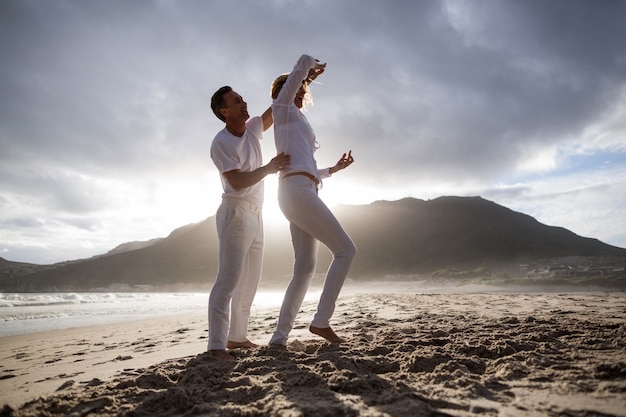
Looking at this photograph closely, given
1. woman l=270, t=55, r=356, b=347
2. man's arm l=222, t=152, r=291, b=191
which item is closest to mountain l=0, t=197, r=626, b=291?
woman l=270, t=55, r=356, b=347

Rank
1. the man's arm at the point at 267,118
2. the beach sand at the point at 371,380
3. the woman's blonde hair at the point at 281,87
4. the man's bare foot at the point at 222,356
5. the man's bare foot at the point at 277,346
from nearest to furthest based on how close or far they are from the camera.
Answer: the beach sand at the point at 371,380
the man's bare foot at the point at 222,356
the man's bare foot at the point at 277,346
the woman's blonde hair at the point at 281,87
the man's arm at the point at 267,118

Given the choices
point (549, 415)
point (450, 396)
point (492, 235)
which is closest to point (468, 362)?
point (450, 396)

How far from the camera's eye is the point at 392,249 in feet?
159

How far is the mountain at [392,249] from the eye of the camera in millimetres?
42500

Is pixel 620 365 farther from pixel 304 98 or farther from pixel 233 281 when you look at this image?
pixel 304 98

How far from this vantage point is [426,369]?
2174 millimetres

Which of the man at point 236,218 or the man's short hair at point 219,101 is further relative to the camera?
the man's short hair at point 219,101

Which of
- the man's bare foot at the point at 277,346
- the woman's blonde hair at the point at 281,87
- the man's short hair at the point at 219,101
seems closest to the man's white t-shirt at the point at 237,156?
the man's short hair at the point at 219,101

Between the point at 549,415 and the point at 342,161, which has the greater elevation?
the point at 342,161

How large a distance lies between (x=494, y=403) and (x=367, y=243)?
165 feet

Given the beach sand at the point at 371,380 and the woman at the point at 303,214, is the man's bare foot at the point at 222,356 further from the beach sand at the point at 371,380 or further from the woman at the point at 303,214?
the woman at the point at 303,214

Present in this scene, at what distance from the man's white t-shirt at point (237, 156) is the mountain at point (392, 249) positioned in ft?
125

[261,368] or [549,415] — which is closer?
[549,415]

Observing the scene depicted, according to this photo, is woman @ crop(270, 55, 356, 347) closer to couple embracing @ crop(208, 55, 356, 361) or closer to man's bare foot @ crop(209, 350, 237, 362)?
couple embracing @ crop(208, 55, 356, 361)
